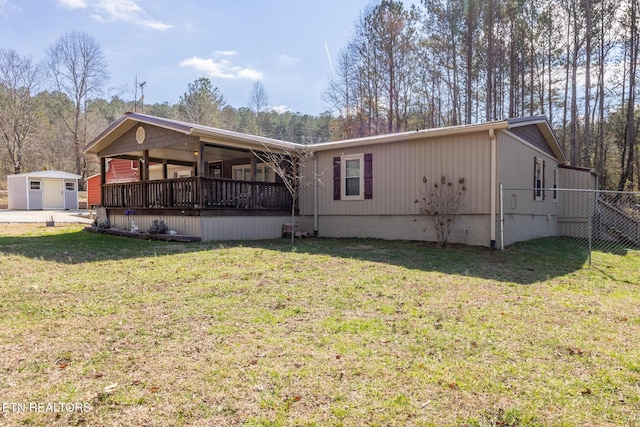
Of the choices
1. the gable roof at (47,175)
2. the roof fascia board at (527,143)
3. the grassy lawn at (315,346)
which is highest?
the gable roof at (47,175)

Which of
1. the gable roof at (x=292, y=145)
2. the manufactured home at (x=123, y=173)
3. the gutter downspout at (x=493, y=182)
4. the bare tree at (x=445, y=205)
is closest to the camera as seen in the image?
the gutter downspout at (x=493, y=182)

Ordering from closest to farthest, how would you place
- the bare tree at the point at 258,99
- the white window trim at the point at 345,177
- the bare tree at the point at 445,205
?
the bare tree at the point at 445,205 < the white window trim at the point at 345,177 < the bare tree at the point at 258,99

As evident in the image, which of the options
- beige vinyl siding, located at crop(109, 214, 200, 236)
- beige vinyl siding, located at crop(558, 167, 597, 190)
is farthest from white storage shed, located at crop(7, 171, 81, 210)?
beige vinyl siding, located at crop(558, 167, 597, 190)

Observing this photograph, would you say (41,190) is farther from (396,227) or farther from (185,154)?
(396,227)

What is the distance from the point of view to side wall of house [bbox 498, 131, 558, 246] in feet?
30.6

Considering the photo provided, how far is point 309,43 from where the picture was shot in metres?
21.3

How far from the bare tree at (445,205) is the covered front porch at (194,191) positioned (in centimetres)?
446

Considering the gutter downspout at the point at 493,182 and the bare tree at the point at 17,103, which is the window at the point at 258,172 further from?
the bare tree at the point at 17,103

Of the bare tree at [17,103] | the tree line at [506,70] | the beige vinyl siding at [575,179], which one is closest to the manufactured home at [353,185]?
the beige vinyl siding at [575,179]

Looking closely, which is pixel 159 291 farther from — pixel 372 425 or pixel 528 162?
pixel 528 162

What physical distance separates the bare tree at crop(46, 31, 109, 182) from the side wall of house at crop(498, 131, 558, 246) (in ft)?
103

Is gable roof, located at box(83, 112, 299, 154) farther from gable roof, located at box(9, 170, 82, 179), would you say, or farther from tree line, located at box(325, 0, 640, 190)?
tree line, located at box(325, 0, 640, 190)

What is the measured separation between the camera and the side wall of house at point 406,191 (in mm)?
9211

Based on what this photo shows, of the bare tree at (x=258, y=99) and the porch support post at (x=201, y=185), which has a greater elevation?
the bare tree at (x=258, y=99)
